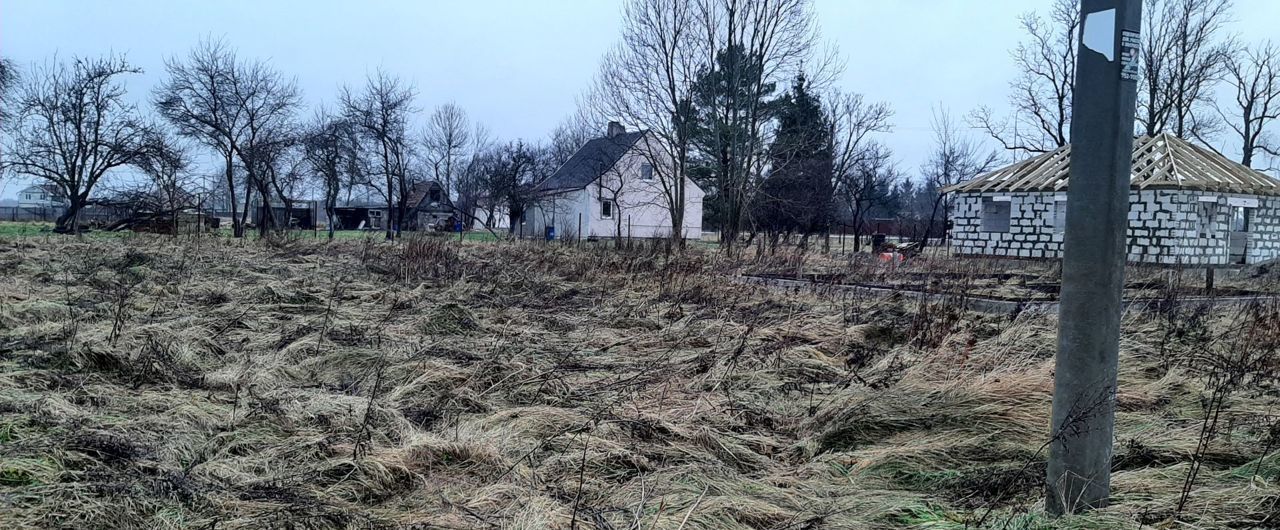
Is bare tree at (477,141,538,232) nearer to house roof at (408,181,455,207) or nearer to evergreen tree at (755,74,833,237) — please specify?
house roof at (408,181,455,207)

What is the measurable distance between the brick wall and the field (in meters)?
14.1

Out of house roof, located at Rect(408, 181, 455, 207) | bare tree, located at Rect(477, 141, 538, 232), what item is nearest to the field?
bare tree, located at Rect(477, 141, 538, 232)

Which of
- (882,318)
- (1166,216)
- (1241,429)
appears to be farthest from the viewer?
(1166,216)

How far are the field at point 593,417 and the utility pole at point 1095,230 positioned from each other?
1.03ft

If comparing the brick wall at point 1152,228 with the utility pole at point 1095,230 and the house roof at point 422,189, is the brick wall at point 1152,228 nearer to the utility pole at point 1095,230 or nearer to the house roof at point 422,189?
the utility pole at point 1095,230

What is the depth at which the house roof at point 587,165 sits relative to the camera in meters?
43.3

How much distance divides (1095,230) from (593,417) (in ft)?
8.05

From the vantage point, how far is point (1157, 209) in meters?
20.2

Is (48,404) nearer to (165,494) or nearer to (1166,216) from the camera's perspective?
(165,494)

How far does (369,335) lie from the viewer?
21.8 ft

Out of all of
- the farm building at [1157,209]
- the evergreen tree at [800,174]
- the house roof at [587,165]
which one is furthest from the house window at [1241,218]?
the house roof at [587,165]

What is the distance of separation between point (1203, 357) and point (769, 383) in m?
2.91

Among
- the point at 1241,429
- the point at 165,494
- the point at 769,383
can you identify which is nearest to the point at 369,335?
the point at 769,383

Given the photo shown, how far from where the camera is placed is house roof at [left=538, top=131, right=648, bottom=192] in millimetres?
43344
